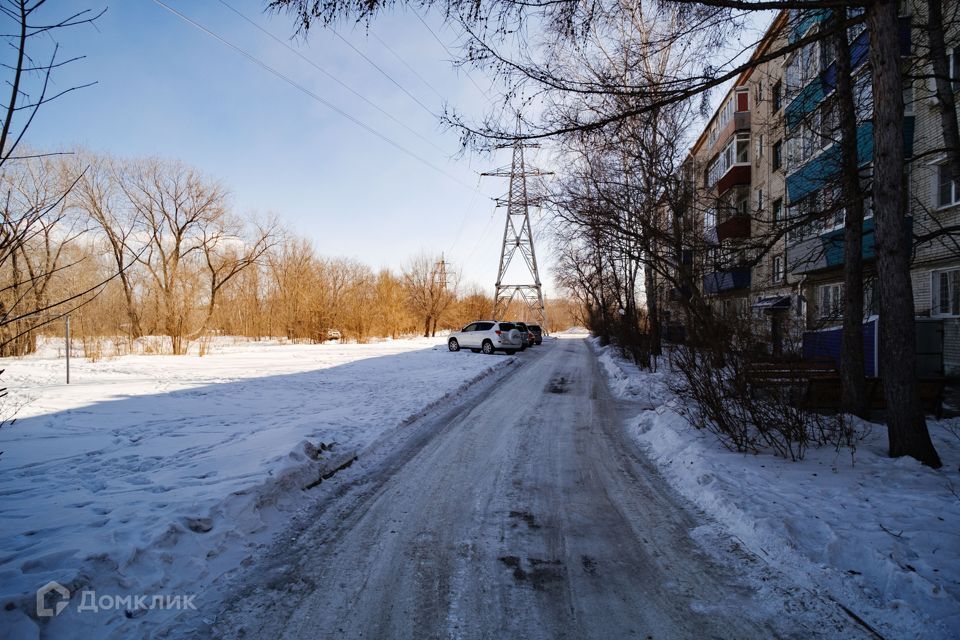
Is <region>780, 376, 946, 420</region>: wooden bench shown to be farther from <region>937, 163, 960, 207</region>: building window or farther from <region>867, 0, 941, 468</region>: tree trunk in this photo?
<region>937, 163, 960, 207</region>: building window

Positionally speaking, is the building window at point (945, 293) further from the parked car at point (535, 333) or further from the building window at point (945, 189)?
the parked car at point (535, 333)

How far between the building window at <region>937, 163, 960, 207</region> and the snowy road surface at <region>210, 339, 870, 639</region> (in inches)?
533

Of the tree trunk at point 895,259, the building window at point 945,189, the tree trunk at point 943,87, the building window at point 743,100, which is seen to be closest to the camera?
the tree trunk at point 895,259

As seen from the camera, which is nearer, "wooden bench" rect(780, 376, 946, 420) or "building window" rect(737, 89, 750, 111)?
"wooden bench" rect(780, 376, 946, 420)

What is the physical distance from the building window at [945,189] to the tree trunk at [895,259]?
35.2 feet

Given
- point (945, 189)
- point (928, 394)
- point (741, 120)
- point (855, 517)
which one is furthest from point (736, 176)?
point (855, 517)

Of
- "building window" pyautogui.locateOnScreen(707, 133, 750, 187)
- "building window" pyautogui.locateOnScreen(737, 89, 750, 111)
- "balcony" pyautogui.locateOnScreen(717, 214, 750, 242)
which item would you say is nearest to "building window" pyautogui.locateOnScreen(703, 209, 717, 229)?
"balcony" pyautogui.locateOnScreen(717, 214, 750, 242)

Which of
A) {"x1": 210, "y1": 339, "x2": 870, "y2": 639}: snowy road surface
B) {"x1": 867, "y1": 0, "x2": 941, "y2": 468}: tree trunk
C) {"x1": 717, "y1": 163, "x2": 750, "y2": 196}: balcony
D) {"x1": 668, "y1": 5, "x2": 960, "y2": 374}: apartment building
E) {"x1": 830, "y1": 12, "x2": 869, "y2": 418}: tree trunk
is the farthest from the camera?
{"x1": 717, "y1": 163, "x2": 750, "y2": 196}: balcony

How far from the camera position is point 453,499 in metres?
4.39

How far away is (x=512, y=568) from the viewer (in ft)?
10.2

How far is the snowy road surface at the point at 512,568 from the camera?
2.53m

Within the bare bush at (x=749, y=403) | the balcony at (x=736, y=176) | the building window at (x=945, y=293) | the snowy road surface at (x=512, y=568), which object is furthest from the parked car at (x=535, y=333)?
the snowy road surface at (x=512, y=568)

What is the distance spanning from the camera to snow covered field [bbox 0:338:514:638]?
286cm

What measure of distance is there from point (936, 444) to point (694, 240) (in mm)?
3871
